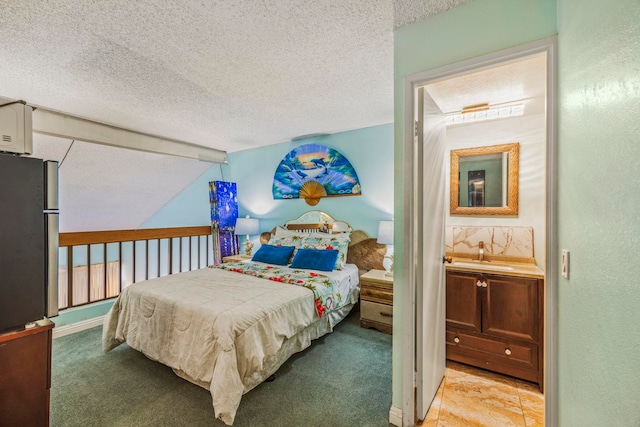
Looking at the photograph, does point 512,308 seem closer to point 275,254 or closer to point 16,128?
point 275,254

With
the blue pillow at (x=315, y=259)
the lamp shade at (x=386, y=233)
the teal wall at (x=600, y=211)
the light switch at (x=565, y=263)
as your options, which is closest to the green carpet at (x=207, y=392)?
the blue pillow at (x=315, y=259)

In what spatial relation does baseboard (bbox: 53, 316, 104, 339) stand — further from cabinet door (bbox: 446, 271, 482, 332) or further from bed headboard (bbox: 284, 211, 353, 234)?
cabinet door (bbox: 446, 271, 482, 332)

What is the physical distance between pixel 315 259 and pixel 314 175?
1.42 m

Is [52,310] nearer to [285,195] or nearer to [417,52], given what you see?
[417,52]

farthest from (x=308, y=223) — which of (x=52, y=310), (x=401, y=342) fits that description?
(x=52, y=310)

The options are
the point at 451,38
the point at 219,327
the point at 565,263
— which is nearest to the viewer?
the point at 565,263

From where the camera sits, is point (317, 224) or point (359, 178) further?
point (317, 224)

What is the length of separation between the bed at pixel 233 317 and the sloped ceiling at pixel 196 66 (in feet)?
5.93

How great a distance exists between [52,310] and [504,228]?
3422 mm

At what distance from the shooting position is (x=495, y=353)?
2.16 m

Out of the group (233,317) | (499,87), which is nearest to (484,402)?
(233,317)

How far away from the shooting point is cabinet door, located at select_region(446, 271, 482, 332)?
223 centimetres

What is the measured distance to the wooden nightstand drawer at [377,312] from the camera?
9.40 feet

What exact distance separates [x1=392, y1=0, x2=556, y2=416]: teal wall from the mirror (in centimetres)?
151
